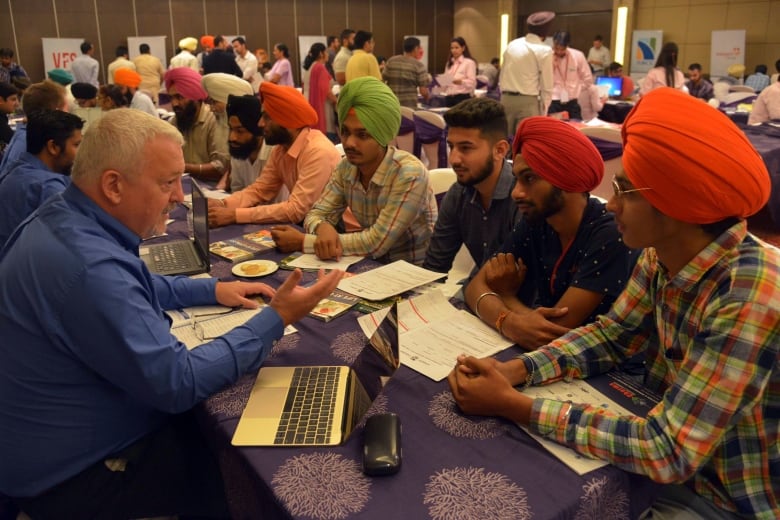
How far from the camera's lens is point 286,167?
349cm

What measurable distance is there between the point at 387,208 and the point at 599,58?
11.4 meters

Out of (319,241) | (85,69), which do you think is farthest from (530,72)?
(85,69)

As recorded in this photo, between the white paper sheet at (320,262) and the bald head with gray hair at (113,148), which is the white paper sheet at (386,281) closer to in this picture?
the white paper sheet at (320,262)

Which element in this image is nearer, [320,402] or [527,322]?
[320,402]

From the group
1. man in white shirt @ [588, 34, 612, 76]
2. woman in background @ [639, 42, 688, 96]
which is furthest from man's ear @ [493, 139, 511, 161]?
man in white shirt @ [588, 34, 612, 76]

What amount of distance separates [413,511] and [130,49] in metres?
13.6

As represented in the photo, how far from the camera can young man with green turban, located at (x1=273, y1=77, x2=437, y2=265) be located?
2508 mm

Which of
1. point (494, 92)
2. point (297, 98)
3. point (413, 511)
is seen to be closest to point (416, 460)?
point (413, 511)

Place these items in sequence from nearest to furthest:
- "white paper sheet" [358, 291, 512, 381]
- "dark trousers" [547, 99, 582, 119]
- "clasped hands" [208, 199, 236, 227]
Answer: "white paper sheet" [358, 291, 512, 381] → "clasped hands" [208, 199, 236, 227] → "dark trousers" [547, 99, 582, 119]

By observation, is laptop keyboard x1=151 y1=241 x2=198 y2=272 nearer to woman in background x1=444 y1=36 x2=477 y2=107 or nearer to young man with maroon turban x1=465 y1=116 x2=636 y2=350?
young man with maroon turban x1=465 y1=116 x2=636 y2=350

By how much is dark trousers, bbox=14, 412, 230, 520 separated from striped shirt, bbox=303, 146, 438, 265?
3.53 ft

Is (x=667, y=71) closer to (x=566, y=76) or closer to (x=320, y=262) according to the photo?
(x=566, y=76)

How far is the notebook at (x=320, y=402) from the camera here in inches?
50.6

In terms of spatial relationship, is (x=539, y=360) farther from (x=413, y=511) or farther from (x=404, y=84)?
(x=404, y=84)
